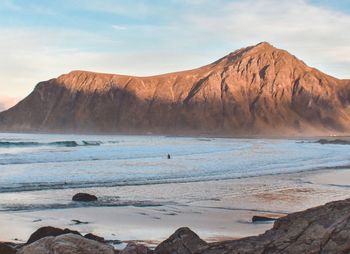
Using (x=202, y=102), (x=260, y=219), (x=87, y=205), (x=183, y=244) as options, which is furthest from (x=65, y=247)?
(x=202, y=102)

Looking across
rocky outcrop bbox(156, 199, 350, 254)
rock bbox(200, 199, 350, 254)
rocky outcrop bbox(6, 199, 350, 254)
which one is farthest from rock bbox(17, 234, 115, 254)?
rock bbox(200, 199, 350, 254)

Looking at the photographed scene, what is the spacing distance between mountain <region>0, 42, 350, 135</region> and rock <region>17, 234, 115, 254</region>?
156 metres

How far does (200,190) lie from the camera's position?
21.0 metres

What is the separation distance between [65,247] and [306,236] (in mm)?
2674

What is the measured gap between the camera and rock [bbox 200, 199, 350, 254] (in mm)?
5754

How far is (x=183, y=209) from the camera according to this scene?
52.9 ft

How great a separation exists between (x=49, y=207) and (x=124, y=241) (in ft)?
18.6

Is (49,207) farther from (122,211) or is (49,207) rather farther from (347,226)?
(347,226)

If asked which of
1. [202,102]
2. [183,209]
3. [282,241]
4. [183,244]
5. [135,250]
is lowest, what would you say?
[183,209]

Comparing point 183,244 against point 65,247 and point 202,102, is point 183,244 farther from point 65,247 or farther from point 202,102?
point 202,102

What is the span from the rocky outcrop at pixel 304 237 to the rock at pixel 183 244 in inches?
0.7

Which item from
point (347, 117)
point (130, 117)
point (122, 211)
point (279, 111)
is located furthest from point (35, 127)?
point (122, 211)

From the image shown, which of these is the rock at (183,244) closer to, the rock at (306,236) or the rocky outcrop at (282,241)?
the rocky outcrop at (282,241)

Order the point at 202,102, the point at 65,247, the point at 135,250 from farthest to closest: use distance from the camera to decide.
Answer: the point at 202,102
the point at 135,250
the point at 65,247
